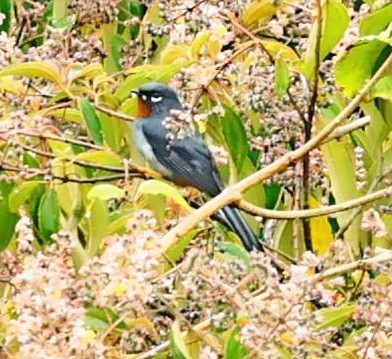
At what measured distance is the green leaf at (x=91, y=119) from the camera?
2.85 meters

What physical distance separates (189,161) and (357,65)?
2418 millimetres

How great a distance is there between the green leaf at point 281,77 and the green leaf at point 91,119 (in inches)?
18.2

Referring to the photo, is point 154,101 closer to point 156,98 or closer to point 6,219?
point 156,98

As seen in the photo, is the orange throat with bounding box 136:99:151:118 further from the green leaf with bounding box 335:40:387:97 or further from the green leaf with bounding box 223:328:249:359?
the green leaf with bounding box 223:328:249:359

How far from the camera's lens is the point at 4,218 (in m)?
2.66

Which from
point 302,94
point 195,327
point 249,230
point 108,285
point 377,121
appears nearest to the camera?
point 108,285

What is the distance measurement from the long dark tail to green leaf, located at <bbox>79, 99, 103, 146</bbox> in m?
0.29

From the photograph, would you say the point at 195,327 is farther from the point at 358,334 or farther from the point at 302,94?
the point at 302,94

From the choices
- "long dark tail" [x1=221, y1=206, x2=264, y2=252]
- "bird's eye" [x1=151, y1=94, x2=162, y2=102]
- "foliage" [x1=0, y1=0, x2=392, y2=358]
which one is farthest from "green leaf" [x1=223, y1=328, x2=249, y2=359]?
"bird's eye" [x1=151, y1=94, x2=162, y2=102]

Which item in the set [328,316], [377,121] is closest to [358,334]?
[328,316]

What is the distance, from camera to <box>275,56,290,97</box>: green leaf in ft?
8.28

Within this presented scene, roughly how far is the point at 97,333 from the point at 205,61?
33.2 inches

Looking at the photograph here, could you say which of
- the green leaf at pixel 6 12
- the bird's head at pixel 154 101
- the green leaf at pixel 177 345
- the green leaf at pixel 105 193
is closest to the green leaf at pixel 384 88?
the green leaf at pixel 105 193

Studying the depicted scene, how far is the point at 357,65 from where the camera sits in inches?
90.4
